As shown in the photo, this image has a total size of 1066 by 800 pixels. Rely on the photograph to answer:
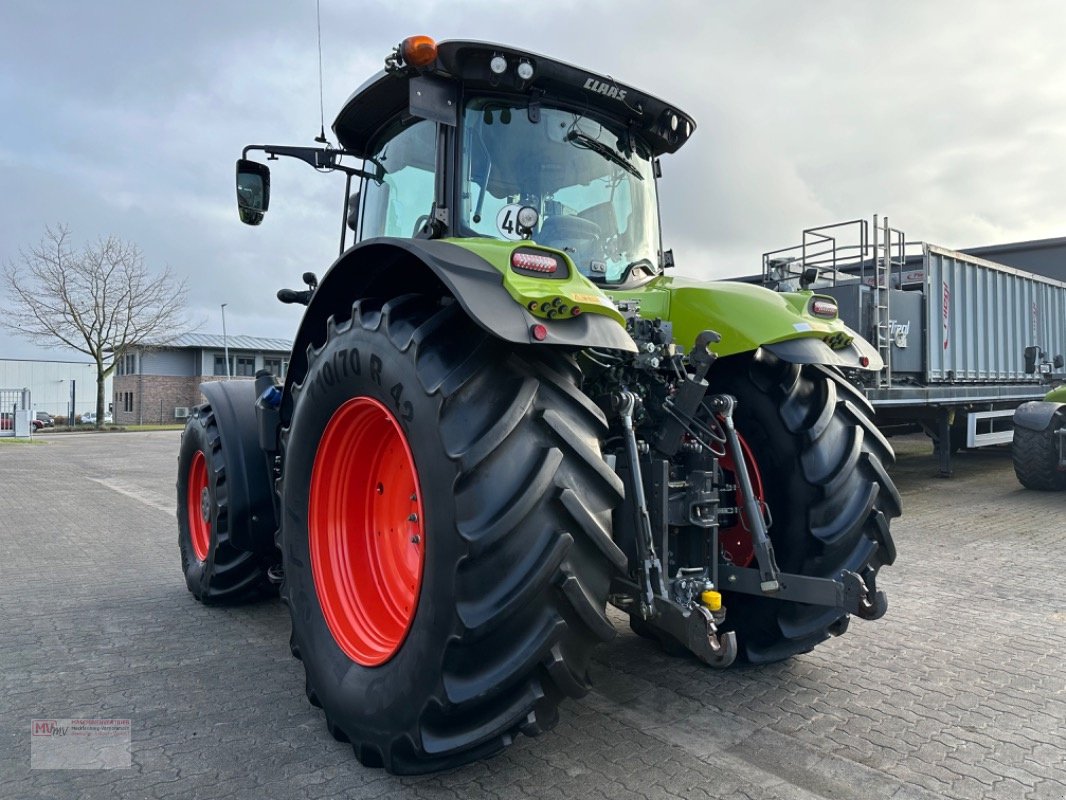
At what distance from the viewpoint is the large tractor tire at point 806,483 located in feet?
9.66

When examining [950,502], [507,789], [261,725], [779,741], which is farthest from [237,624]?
[950,502]

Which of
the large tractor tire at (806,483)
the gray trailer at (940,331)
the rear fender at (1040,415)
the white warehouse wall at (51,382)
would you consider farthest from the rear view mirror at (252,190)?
the white warehouse wall at (51,382)

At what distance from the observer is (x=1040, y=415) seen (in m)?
8.93

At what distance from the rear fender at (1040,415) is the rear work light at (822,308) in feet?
24.2

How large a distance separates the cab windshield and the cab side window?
0.78 ft

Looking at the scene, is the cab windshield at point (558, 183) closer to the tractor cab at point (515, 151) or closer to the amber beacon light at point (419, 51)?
the tractor cab at point (515, 151)

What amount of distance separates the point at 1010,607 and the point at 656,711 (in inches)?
109

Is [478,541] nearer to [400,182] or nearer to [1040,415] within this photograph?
[400,182]

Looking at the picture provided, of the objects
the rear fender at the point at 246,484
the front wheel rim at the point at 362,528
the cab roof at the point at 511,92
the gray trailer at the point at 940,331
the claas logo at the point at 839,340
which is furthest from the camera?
the gray trailer at the point at 940,331

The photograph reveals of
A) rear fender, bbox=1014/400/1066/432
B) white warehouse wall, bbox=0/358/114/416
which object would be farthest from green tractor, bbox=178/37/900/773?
white warehouse wall, bbox=0/358/114/416

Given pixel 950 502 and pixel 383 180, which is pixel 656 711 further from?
pixel 950 502

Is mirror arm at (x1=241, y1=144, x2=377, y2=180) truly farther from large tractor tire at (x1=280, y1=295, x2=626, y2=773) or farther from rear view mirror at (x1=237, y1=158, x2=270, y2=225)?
large tractor tire at (x1=280, y1=295, x2=626, y2=773)

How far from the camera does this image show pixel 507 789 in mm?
2324

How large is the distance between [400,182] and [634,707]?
252 cm
